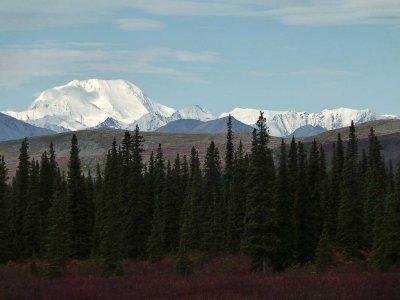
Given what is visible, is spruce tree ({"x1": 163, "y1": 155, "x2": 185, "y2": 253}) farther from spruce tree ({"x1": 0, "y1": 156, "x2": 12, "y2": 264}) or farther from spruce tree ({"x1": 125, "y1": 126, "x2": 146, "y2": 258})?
spruce tree ({"x1": 0, "y1": 156, "x2": 12, "y2": 264})

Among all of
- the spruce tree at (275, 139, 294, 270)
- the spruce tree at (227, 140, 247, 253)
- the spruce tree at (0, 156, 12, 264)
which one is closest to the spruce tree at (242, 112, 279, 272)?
the spruce tree at (275, 139, 294, 270)

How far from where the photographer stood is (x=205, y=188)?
271 feet

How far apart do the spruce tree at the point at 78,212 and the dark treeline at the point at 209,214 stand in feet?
0.38

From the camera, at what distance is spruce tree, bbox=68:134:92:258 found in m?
71.8

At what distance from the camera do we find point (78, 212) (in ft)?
240

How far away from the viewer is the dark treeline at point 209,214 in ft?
153

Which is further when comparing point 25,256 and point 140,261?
point 25,256

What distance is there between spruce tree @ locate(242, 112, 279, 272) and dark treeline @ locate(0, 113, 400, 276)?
8cm

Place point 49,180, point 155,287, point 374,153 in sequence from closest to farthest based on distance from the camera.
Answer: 1. point 155,287
2. point 49,180
3. point 374,153

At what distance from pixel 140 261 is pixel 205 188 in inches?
703

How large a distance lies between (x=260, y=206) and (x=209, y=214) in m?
26.3

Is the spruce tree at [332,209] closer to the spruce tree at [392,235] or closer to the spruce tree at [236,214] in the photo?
the spruce tree at [236,214]

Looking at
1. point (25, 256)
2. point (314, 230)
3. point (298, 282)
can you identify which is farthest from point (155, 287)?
point (25, 256)

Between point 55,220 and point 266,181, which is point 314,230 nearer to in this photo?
point 266,181
